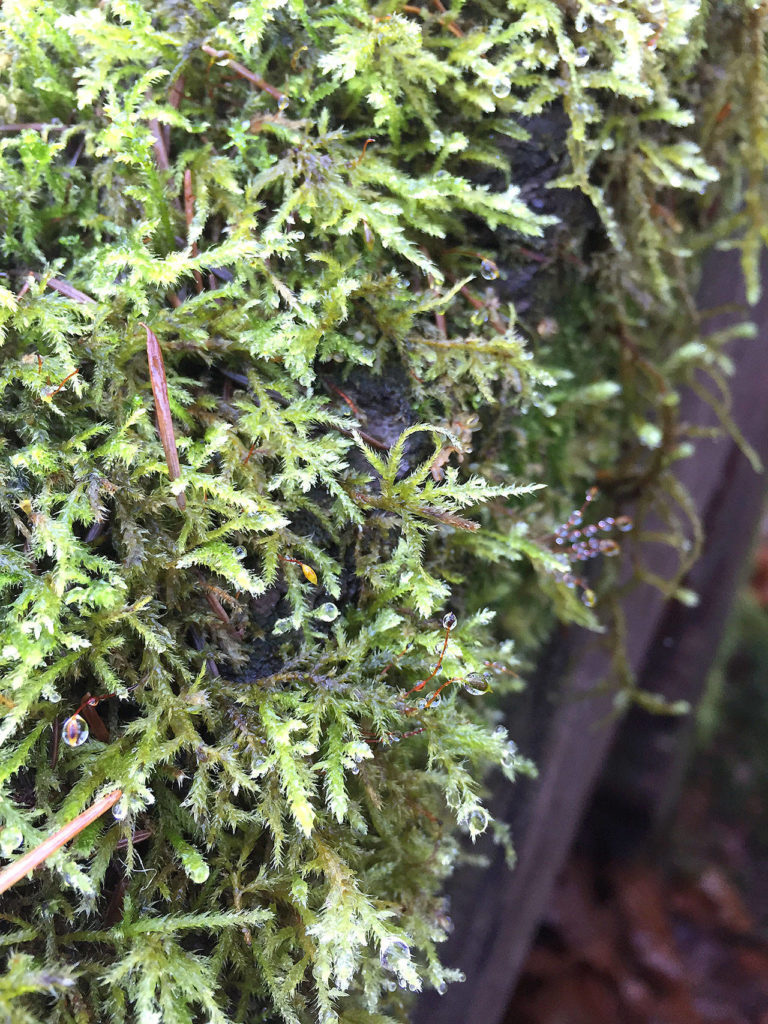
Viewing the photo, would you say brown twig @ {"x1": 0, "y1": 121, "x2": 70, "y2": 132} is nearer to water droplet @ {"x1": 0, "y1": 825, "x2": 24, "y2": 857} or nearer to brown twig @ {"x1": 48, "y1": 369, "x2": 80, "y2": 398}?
brown twig @ {"x1": 48, "y1": 369, "x2": 80, "y2": 398}

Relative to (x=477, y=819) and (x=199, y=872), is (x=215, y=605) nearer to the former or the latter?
(x=199, y=872)

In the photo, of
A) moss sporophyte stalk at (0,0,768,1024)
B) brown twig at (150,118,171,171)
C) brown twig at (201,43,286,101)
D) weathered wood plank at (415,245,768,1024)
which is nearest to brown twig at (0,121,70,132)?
moss sporophyte stalk at (0,0,768,1024)

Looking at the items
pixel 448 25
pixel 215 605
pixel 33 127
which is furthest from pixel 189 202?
pixel 215 605

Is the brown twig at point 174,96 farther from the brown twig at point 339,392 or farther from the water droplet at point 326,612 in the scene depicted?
the water droplet at point 326,612

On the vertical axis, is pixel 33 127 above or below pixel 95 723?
above

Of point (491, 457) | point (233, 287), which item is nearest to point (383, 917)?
point (491, 457)

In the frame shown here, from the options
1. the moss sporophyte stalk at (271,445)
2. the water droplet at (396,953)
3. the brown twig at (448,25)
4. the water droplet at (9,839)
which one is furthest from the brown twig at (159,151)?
the water droplet at (396,953)
